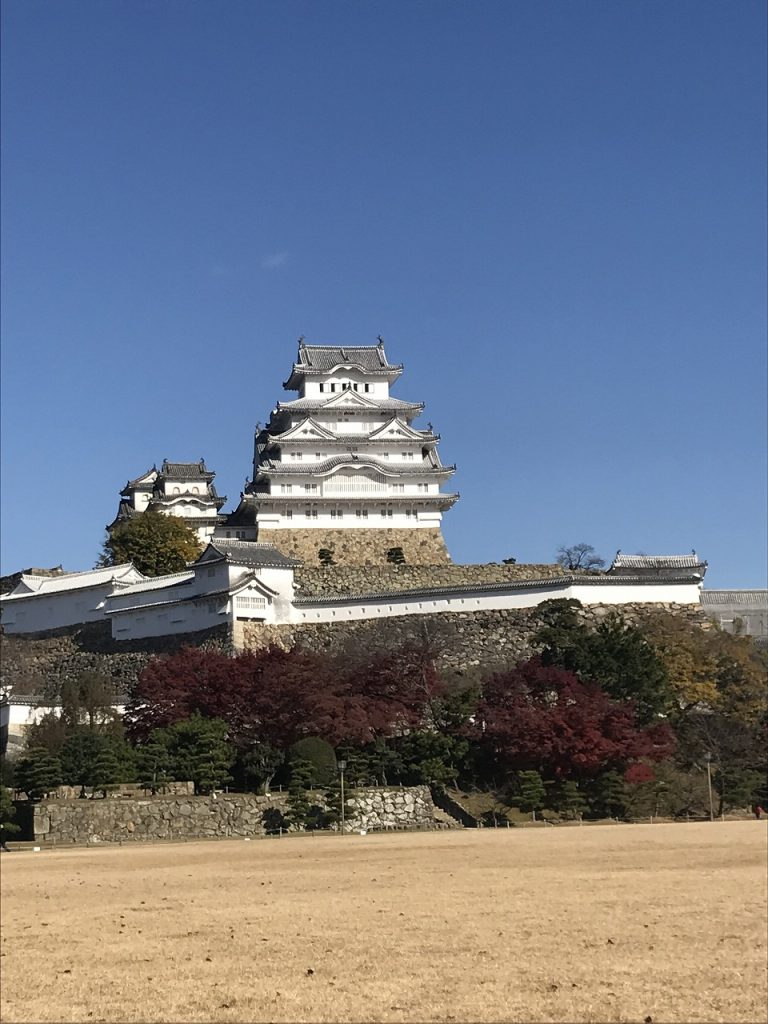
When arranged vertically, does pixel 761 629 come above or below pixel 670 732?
above

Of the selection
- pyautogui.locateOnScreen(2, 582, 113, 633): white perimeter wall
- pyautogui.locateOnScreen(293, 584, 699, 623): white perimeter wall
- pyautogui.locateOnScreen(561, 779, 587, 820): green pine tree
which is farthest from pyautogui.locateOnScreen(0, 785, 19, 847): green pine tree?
pyautogui.locateOnScreen(2, 582, 113, 633): white perimeter wall

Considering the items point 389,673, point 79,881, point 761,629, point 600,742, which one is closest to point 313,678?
point 389,673

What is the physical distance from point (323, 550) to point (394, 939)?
124 ft

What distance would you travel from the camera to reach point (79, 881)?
19500mm

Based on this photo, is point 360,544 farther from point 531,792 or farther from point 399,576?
point 531,792

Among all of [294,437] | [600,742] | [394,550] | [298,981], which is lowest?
[298,981]

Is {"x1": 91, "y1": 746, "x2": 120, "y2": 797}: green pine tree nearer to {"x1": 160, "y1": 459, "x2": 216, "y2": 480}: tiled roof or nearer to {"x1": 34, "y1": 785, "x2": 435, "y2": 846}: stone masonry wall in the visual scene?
{"x1": 34, "y1": 785, "x2": 435, "y2": 846}: stone masonry wall

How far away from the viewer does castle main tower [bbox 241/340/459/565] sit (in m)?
51.5

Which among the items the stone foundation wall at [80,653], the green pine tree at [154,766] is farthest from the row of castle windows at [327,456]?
the green pine tree at [154,766]

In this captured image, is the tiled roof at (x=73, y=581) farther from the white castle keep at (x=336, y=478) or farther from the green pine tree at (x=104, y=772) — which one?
the green pine tree at (x=104, y=772)

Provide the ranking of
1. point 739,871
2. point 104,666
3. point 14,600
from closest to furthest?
point 739,871 → point 104,666 → point 14,600

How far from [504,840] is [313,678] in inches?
394

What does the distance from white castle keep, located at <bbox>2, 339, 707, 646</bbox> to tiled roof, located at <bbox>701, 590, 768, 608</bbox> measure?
257 inches

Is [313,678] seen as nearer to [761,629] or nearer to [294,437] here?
[294,437]
